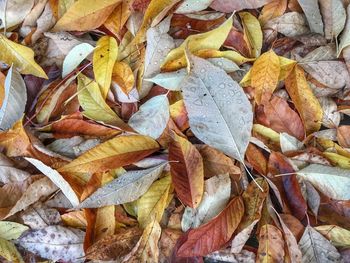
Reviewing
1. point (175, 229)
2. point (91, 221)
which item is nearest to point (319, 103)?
point (175, 229)

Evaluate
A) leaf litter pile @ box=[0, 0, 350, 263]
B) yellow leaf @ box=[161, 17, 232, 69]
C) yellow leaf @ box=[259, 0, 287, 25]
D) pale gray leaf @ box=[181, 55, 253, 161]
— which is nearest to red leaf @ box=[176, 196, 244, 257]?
leaf litter pile @ box=[0, 0, 350, 263]

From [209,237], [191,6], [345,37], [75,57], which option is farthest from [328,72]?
[75,57]

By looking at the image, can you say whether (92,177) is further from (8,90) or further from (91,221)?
(8,90)

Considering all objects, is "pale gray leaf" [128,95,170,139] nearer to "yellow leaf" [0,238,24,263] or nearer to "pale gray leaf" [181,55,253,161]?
"pale gray leaf" [181,55,253,161]

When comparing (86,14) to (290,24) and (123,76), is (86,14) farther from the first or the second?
(290,24)

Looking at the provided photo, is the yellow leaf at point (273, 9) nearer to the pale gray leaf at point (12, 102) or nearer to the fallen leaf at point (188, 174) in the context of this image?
the fallen leaf at point (188, 174)

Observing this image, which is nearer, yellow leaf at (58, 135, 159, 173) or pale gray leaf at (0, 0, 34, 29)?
yellow leaf at (58, 135, 159, 173)

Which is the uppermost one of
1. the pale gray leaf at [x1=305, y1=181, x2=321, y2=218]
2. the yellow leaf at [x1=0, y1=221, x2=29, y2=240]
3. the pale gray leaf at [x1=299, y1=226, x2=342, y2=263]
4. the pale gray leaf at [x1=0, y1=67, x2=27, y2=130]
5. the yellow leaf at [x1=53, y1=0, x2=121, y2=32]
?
the yellow leaf at [x1=53, y1=0, x2=121, y2=32]
